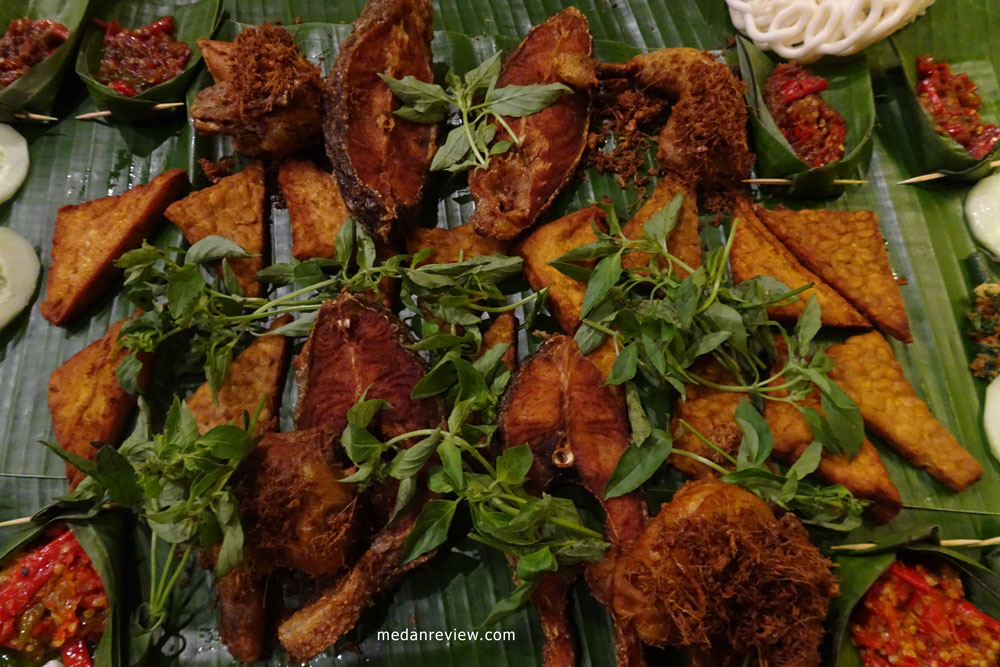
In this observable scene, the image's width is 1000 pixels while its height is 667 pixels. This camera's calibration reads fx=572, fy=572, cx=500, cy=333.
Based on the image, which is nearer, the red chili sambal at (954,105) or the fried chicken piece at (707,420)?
the fried chicken piece at (707,420)

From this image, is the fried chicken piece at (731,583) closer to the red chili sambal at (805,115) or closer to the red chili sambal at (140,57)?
the red chili sambal at (805,115)

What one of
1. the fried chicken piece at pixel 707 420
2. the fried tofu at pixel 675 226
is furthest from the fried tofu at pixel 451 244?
the fried chicken piece at pixel 707 420

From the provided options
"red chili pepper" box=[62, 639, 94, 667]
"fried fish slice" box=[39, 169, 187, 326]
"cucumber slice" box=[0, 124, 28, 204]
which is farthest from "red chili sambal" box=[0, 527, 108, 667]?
"cucumber slice" box=[0, 124, 28, 204]

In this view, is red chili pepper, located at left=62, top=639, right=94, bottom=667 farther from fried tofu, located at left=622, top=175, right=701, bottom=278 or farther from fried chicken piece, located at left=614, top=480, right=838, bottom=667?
fried tofu, located at left=622, top=175, right=701, bottom=278

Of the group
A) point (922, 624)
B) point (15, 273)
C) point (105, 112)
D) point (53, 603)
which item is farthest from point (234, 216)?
point (922, 624)

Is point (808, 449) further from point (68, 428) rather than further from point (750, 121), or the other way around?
point (68, 428)

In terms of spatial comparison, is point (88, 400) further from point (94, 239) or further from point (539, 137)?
point (539, 137)

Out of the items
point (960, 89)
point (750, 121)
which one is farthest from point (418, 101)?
point (960, 89)
